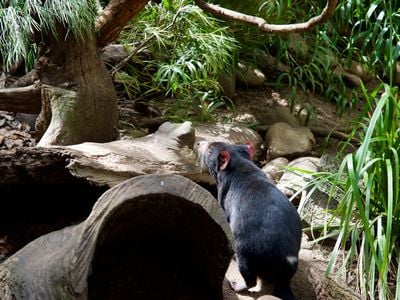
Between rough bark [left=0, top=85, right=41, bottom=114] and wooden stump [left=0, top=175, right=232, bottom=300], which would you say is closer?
wooden stump [left=0, top=175, right=232, bottom=300]

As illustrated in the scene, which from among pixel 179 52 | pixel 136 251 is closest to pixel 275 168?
pixel 179 52

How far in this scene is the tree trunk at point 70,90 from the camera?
2838 mm

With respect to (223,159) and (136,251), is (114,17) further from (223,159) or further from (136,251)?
(136,251)

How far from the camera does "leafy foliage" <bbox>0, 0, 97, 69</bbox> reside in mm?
2703

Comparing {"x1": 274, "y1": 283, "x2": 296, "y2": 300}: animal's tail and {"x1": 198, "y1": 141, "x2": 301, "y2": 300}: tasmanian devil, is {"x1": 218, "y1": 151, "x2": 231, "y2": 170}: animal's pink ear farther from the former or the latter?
{"x1": 274, "y1": 283, "x2": 296, "y2": 300}: animal's tail

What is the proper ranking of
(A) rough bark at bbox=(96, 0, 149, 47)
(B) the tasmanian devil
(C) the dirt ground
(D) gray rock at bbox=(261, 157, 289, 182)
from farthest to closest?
(C) the dirt ground < (D) gray rock at bbox=(261, 157, 289, 182) < (A) rough bark at bbox=(96, 0, 149, 47) < (B) the tasmanian devil

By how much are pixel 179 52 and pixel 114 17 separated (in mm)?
925

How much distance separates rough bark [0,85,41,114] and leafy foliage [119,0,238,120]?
0.89 meters

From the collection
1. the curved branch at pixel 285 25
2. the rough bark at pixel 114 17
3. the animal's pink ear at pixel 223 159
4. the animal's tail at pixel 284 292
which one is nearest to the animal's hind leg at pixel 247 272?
the animal's tail at pixel 284 292

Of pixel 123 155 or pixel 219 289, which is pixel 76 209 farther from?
pixel 219 289

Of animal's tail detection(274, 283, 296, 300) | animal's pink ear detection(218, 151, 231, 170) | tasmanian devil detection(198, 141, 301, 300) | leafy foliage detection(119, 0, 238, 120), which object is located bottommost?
animal's tail detection(274, 283, 296, 300)

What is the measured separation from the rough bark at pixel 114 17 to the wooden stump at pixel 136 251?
4.20 ft

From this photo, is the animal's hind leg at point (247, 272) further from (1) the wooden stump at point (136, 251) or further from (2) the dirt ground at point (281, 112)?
(2) the dirt ground at point (281, 112)

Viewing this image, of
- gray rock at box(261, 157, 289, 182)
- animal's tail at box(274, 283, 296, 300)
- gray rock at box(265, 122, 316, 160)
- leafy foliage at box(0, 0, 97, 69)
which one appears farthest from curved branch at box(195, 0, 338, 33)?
gray rock at box(265, 122, 316, 160)
